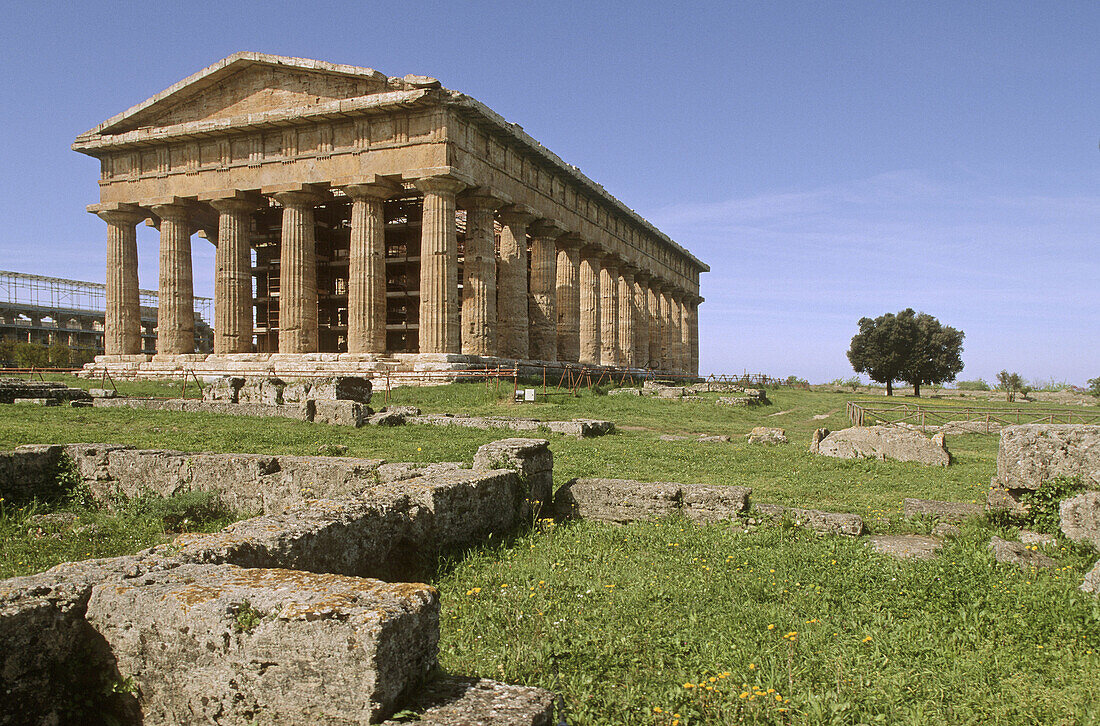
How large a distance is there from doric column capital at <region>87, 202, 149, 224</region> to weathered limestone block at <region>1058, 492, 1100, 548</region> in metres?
37.3

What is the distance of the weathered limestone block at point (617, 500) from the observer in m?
7.60

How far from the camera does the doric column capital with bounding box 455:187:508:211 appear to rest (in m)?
29.5

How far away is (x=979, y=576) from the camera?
5.39 m

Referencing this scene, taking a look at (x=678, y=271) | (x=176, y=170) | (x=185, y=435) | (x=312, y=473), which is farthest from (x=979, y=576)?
(x=678, y=271)

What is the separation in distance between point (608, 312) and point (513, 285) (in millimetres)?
12839

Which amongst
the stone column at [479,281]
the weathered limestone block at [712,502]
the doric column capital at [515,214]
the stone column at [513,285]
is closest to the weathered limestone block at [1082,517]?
the weathered limestone block at [712,502]

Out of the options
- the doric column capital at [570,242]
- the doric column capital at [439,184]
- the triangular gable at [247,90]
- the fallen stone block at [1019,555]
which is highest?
the triangular gable at [247,90]

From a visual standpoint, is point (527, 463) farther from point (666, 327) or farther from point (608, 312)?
point (666, 327)

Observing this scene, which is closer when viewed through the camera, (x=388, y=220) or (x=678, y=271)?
(x=388, y=220)

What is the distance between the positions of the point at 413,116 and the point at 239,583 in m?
26.6

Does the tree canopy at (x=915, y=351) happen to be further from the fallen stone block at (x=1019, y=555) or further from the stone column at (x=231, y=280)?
the fallen stone block at (x=1019, y=555)

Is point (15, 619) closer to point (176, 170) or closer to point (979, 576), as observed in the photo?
point (979, 576)

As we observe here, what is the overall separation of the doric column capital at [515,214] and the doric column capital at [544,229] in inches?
77.2

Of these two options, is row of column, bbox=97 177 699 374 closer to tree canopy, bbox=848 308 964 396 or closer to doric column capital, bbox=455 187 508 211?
doric column capital, bbox=455 187 508 211
